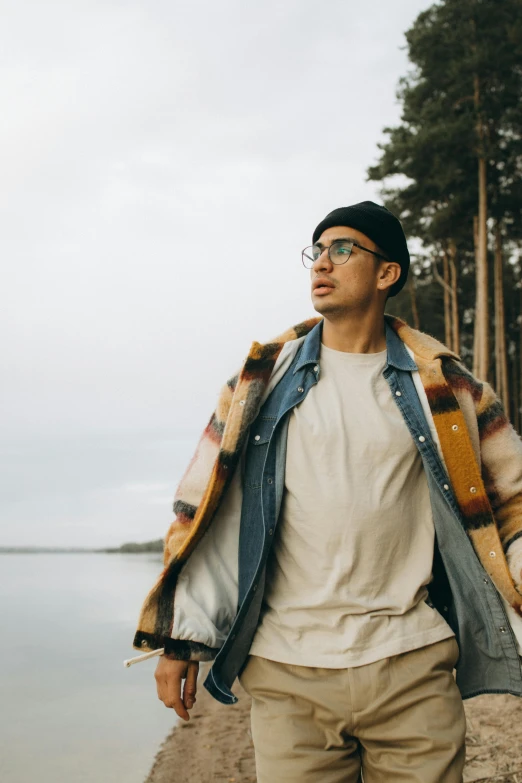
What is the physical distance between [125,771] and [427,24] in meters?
16.0

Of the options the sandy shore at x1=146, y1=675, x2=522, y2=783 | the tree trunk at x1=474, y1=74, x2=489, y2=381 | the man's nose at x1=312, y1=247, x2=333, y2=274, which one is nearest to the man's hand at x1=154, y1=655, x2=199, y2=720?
the man's nose at x1=312, y1=247, x2=333, y2=274

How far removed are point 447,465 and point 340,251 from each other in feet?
2.83

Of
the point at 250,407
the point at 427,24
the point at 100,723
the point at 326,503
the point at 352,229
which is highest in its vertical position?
the point at 427,24

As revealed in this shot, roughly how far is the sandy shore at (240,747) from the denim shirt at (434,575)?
7.55ft

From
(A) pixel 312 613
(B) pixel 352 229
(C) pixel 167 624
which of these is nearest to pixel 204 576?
(C) pixel 167 624

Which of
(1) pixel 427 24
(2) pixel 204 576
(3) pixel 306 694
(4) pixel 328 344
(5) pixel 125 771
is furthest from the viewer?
(1) pixel 427 24

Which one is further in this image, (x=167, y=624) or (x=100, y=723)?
(x=100, y=723)

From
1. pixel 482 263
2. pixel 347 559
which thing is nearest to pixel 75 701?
pixel 347 559

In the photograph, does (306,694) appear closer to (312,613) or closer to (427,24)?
(312,613)

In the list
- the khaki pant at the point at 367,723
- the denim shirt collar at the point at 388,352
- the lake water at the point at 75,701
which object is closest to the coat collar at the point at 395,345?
the denim shirt collar at the point at 388,352

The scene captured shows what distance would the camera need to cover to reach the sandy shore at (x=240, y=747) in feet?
15.0

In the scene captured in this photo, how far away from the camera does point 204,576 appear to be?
244 centimetres

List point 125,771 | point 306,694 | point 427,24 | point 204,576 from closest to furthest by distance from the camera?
point 306,694 → point 204,576 → point 125,771 → point 427,24

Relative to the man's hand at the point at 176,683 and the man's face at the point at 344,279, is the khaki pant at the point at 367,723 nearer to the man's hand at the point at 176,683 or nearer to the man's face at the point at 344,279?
the man's hand at the point at 176,683
